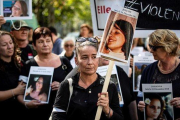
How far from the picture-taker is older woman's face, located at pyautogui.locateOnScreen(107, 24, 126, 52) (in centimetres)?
337

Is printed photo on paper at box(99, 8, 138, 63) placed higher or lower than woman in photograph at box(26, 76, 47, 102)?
higher

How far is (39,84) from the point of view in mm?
4574

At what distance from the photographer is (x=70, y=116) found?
10.8ft

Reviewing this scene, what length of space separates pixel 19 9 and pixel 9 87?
113 centimetres

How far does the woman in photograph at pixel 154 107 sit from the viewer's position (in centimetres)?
383

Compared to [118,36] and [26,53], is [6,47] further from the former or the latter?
[118,36]

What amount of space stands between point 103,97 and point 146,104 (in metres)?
0.94

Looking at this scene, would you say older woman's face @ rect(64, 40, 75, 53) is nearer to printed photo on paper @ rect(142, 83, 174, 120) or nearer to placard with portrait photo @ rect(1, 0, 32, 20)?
placard with portrait photo @ rect(1, 0, 32, 20)

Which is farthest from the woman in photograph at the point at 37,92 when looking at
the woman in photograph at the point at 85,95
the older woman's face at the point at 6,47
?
the woman in photograph at the point at 85,95

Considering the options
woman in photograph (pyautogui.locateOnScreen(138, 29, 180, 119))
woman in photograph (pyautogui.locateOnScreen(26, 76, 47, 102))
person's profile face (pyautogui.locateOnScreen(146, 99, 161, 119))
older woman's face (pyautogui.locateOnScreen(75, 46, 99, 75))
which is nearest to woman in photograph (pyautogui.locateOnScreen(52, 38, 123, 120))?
older woman's face (pyautogui.locateOnScreen(75, 46, 99, 75))

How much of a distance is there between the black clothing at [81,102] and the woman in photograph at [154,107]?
622 mm

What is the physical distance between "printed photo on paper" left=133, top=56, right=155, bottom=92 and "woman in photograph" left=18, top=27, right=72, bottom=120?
114cm

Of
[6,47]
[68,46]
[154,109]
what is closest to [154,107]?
[154,109]

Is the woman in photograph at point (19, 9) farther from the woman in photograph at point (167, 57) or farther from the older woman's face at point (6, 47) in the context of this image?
the woman in photograph at point (167, 57)
